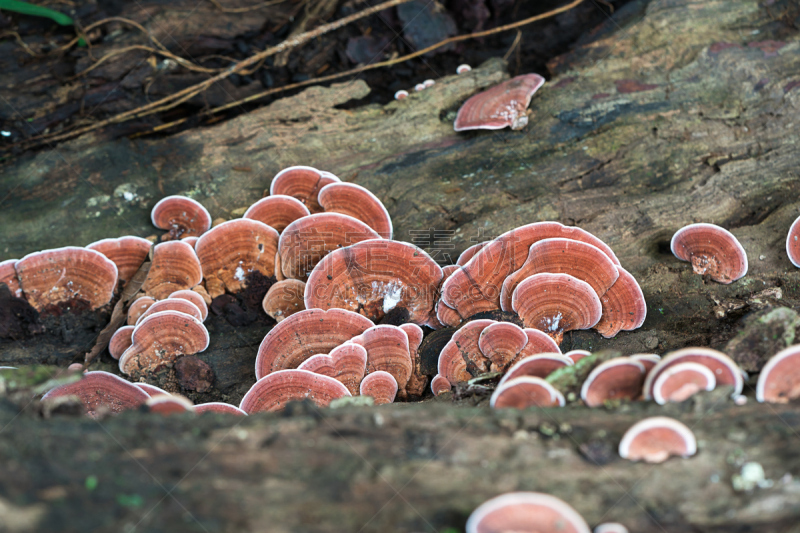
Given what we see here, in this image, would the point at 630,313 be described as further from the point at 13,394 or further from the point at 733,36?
the point at 733,36

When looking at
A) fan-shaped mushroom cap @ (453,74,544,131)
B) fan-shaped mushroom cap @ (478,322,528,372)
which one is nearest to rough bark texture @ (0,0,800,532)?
fan-shaped mushroom cap @ (453,74,544,131)

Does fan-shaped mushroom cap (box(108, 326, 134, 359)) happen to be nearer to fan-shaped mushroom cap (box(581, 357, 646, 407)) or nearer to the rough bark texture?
the rough bark texture

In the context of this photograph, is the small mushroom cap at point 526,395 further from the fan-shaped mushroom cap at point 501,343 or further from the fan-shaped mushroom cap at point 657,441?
the fan-shaped mushroom cap at point 501,343

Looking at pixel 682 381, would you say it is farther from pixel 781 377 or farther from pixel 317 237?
pixel 317 237

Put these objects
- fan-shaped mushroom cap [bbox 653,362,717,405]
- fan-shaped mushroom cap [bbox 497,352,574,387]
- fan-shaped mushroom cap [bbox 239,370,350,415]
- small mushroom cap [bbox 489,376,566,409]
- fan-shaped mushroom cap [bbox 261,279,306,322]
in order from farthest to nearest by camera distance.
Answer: fan-shaped mushroom cap [bbox 261,279,306,322], fan-shaped mushroom cap [bbox 239,370,350,415], fan-shaped mushroom cap [bbox 497,352,574,387], small mushroom cap [bbox 489,376,566,409], fan-shaped mushroom cap [bbox 653,362,717,405]

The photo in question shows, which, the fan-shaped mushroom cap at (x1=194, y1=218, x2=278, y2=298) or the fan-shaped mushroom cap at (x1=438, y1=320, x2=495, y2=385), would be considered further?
the fan-shaped mushroom cap at (x1=194, y1=218, x2=278, y2=298)

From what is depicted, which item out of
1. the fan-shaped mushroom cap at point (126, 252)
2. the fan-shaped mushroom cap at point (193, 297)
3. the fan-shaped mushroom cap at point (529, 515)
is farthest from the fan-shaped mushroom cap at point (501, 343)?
the fan-shaped mushroom cap at point (126, 252)

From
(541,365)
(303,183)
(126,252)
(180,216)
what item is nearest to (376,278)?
(303,183)
